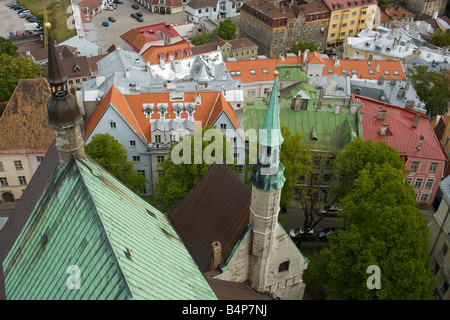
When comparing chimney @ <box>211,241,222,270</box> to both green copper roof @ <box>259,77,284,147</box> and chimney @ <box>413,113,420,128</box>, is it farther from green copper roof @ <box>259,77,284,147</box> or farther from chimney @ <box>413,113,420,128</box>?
chimney @ <box>413,113,420,128</box>

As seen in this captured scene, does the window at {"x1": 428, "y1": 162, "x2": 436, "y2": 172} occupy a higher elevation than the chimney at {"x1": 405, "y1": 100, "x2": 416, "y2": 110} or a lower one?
lower

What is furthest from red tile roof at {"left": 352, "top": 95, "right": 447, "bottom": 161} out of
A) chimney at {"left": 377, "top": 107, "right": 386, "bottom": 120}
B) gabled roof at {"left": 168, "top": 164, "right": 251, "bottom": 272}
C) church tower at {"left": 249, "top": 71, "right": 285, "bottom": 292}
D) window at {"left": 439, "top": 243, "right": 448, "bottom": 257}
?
church tower at {"left": 249, "top": 71, "right": 285, "bottom": 292}

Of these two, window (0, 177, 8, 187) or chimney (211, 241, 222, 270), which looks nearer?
chimney (211, 241, 222, 270)

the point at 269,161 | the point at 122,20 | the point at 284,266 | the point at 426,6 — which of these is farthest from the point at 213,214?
the point at 426,6

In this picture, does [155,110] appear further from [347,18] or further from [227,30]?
[347,18]

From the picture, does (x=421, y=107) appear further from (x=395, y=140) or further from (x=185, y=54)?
(x=185, y=54)

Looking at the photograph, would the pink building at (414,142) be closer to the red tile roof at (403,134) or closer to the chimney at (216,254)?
the red tile roof at (403,134)

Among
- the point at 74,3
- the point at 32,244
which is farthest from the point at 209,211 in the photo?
the point at 74,3
